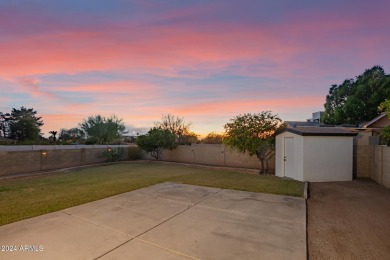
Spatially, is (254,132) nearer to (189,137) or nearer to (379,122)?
(379,122)

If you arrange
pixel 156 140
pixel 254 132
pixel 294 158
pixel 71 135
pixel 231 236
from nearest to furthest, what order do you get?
pixel 231 236 < pixel 294 158 < pixel 254 132 < pixel 156 140 < pixel 71 135

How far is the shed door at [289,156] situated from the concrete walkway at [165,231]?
4.25m

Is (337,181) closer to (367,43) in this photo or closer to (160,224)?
(367,43)

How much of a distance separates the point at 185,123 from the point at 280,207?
23.0 metres

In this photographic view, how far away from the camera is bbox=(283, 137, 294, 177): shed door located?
9861 millimetres

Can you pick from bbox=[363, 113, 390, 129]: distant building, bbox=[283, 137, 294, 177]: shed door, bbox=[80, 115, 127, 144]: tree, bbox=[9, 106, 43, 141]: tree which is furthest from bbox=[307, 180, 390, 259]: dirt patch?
bbox=[9, 106, 43, 141]: tree

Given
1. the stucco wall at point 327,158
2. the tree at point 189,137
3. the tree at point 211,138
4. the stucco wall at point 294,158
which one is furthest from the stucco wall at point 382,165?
the tree at point 189,137

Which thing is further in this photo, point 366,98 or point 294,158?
point 366,98

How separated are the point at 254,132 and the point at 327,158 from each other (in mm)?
3602

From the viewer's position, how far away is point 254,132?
37.3ft

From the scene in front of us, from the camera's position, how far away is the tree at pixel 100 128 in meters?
34.3

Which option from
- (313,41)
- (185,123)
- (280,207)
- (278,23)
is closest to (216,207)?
(280,207)

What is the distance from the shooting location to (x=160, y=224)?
4273mm

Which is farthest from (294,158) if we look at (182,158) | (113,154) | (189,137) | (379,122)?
(189,137)
